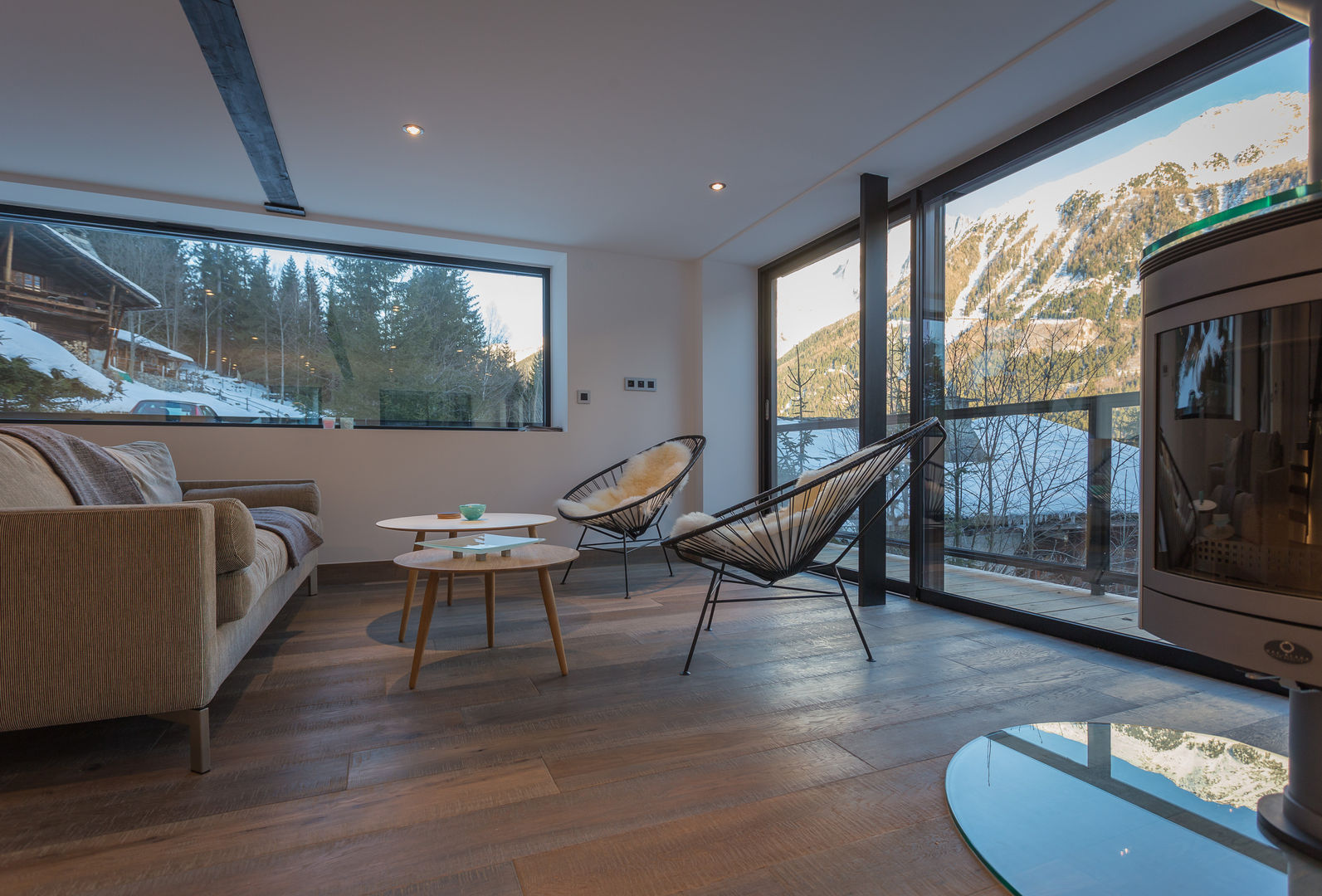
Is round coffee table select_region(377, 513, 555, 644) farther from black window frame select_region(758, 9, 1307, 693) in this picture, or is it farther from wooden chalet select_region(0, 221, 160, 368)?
wooden chalet select_region(0, 221, 160, 368)

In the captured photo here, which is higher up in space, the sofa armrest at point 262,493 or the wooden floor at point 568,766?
the sofa armrest at point 262,493

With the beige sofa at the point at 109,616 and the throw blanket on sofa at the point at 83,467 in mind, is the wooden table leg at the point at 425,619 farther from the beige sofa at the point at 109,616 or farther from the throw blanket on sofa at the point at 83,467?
the throw blanket on sofa at the point at 83,467

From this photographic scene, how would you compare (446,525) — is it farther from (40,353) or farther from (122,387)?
(40,353)

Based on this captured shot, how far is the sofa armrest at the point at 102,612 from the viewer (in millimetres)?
1463

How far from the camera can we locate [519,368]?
5.03m

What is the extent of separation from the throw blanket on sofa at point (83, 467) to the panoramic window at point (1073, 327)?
11.6 ft

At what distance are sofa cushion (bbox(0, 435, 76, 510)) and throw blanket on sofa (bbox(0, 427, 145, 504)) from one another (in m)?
0.03

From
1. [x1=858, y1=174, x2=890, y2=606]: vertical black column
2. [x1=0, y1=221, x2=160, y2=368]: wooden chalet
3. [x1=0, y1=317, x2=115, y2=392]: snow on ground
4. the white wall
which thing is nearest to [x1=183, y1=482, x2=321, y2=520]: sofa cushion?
[x1=0, y1=317, x2=115, y2=392]: snow on ground

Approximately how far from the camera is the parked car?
405cm

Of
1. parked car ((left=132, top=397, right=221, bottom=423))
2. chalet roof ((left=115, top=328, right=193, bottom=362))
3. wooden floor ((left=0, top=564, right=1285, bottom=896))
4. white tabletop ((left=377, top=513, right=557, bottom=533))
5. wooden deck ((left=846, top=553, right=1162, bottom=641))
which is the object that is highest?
chalet roof ((left=115, top=328, right=193, bottom=362))

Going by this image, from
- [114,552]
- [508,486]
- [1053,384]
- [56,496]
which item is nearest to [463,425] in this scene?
[508,486]

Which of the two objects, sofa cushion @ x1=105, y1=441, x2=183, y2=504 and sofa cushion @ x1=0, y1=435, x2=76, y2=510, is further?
sofa cushion @ x1=105, y1=441, x2=183, y2=504

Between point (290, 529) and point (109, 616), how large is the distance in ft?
4.01

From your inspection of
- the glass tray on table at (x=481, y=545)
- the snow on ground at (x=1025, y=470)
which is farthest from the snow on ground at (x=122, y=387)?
the snow on ground at (x=1025, y=470)
